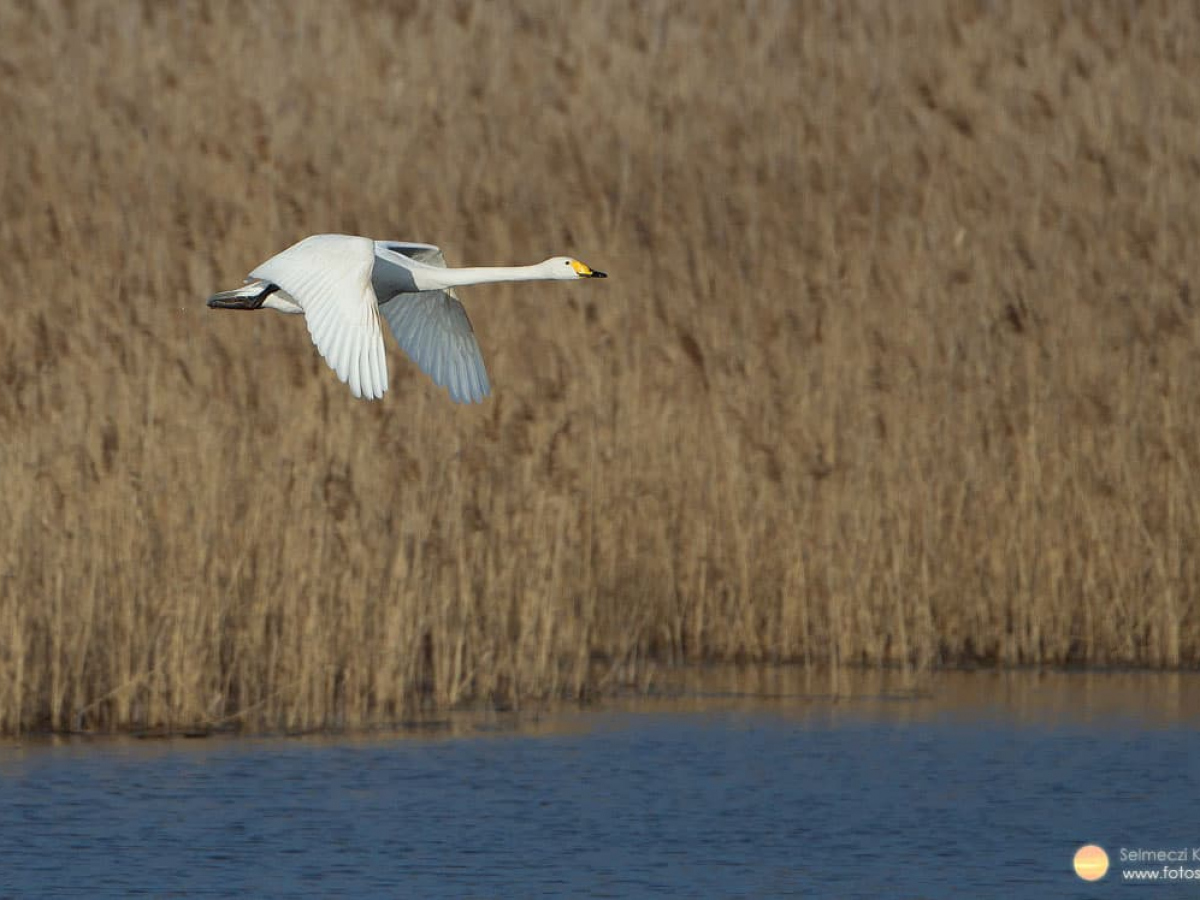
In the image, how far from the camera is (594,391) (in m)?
9.25

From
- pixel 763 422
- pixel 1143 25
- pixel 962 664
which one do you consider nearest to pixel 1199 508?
pixel 962 664

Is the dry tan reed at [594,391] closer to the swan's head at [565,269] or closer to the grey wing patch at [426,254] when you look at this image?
the grey wing patch at [426,254]

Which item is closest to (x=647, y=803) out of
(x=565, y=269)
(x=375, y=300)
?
(x=565, y=269)

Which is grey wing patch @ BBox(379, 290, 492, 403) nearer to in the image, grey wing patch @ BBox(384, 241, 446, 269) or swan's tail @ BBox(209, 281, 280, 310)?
grey wing patch @ BBox(384, 241, 446, 269)

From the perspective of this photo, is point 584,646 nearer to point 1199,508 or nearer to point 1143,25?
point 1199,508

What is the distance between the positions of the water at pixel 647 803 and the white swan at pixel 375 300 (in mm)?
1366

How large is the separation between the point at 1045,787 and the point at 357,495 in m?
2.69

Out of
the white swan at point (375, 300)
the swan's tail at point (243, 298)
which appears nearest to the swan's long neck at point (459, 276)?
the white swan at point (375, 300)

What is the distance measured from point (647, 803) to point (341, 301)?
2.13 meters

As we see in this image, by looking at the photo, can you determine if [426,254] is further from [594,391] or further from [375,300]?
[594,391]

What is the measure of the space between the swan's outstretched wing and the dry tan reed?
1905mm

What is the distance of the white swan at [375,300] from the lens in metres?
5.77

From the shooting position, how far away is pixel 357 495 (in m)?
8.20

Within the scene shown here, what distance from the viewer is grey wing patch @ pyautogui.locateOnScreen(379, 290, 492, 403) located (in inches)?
278
